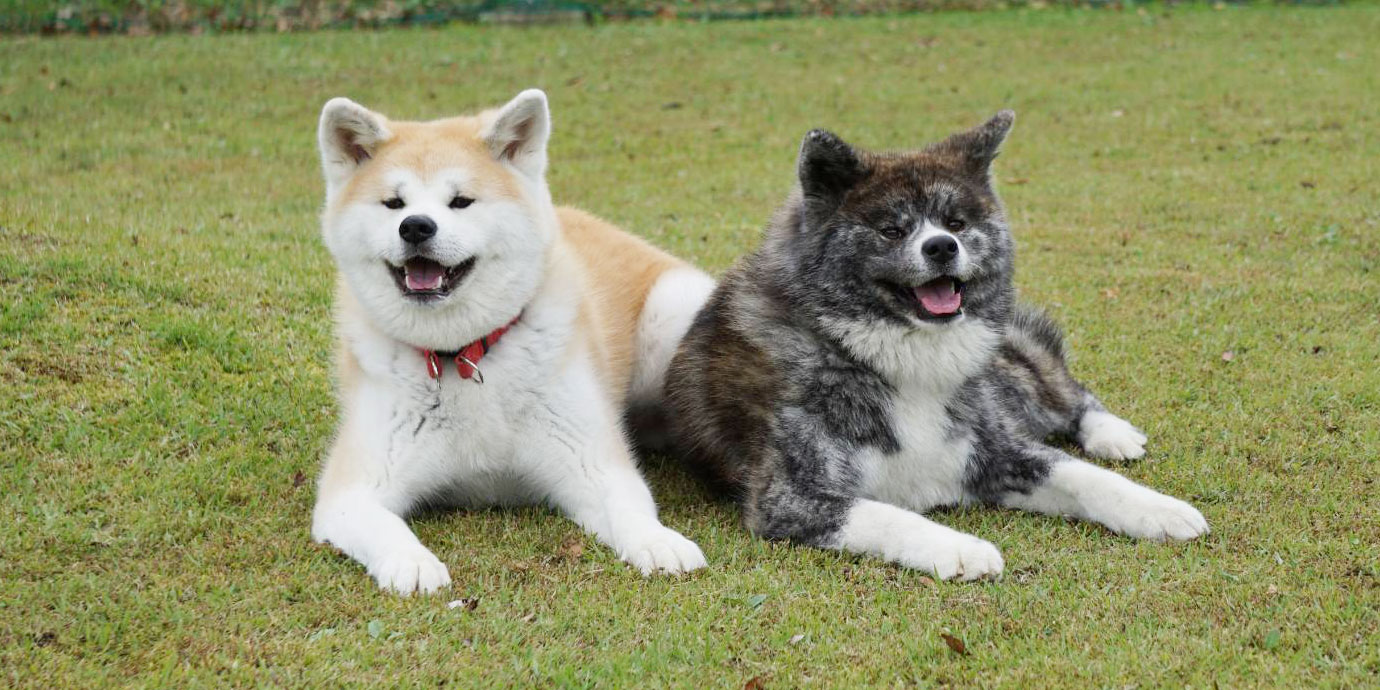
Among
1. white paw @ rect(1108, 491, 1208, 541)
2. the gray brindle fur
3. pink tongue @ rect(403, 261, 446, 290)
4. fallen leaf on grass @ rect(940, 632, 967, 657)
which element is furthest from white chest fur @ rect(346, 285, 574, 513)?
white paw @ rect(1108, 491, 1208, 541)

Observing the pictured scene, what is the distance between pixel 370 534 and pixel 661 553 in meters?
1.01

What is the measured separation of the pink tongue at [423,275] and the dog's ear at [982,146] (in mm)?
2058

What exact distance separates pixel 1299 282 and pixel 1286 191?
110 inches

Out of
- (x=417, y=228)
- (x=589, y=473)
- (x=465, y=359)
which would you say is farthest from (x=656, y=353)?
(x=417, y=228)

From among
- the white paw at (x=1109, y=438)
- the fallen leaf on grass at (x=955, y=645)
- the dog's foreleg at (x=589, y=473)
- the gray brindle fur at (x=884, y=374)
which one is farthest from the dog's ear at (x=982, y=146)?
the fallen leaf on grass at (x=955, y=645)

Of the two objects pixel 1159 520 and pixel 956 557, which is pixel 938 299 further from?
pixel 1159 520

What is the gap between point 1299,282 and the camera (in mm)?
7562

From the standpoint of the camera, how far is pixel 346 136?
442 centimetres

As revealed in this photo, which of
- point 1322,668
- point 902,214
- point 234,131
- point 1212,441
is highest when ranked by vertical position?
point 902,214

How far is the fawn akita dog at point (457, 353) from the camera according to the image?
4.24 metres

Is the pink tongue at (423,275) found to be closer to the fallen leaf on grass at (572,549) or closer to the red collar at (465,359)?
the red collar at (465,359)

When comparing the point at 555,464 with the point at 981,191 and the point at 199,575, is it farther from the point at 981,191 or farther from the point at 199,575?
the point at 981,191

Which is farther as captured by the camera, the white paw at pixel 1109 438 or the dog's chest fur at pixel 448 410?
the white paw at pixel 1109 438

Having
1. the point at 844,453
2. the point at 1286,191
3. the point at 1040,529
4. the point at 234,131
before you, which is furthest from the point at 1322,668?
the point at 234,131
